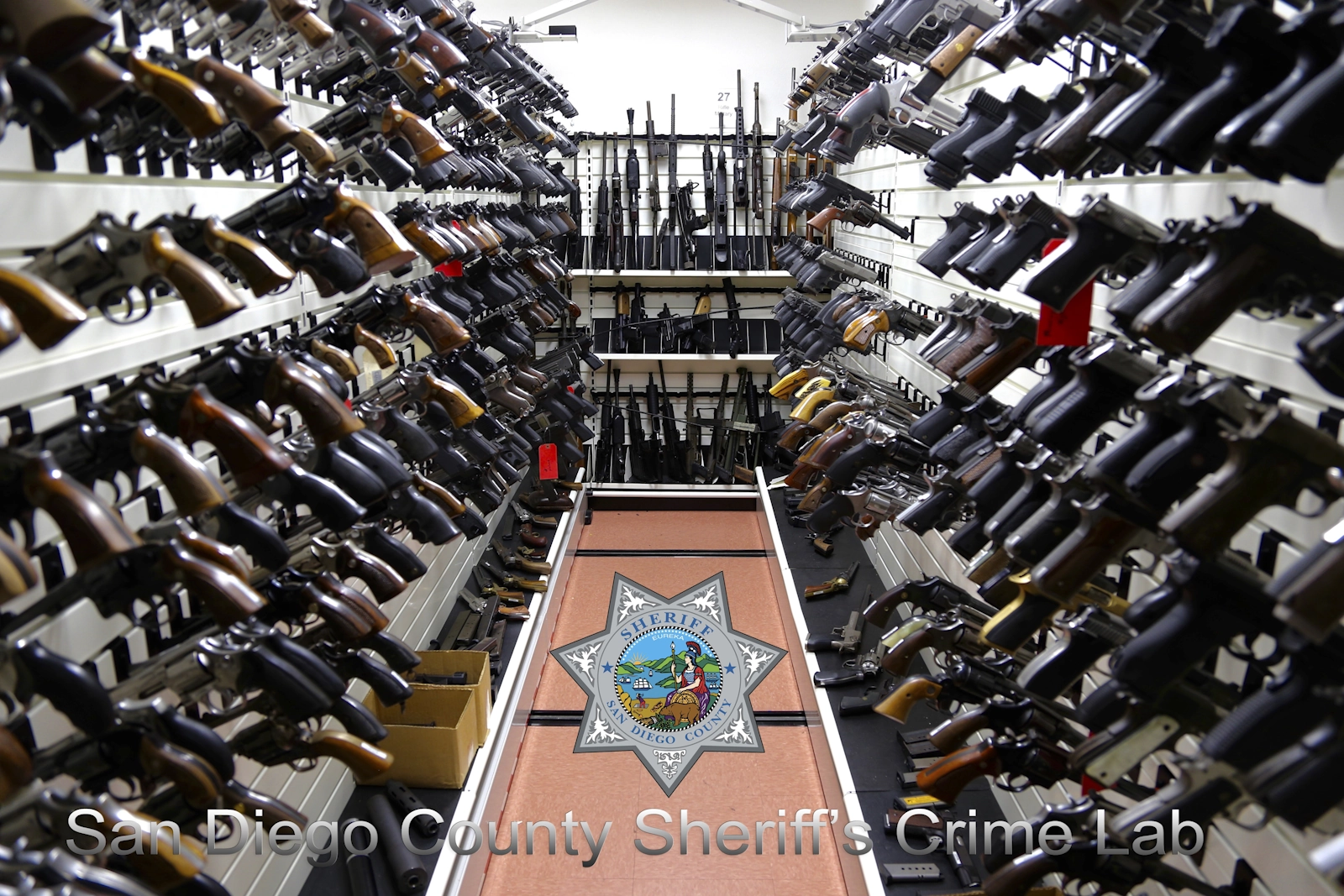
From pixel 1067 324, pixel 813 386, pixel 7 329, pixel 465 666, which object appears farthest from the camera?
pixel 813 386

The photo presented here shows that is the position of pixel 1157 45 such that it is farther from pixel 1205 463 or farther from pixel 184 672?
pixel 184 672

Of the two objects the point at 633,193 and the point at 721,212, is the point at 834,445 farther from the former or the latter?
the point at 633,193

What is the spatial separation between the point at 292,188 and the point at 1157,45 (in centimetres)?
171

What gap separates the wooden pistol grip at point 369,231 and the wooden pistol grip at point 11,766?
3.92 ft

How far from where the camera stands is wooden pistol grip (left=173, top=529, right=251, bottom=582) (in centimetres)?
159

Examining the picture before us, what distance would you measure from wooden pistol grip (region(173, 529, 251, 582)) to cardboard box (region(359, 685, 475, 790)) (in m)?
1.41

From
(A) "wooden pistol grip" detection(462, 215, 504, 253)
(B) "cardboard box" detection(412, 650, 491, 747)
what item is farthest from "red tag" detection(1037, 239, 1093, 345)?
(B) "cardboard box" detection(412, 650, 491, 747)

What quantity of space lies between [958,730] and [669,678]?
224 cm

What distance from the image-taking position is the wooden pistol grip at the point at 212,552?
159cm

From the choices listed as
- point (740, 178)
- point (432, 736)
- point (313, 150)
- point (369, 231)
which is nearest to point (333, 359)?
point (369, 231)

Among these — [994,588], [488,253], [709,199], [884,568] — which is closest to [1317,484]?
[994,588]

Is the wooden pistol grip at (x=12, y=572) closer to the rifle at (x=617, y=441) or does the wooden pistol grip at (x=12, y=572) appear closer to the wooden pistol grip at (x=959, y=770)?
the wooden pistol grip at (x=959, y=770)

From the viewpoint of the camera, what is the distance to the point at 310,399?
1.86 m

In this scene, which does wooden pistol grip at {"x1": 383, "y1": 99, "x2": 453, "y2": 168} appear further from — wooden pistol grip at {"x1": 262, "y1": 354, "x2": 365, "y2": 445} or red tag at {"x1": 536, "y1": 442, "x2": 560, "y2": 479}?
red tag at {"x1": 536, "y1": 442, "x2": 560, "y2": 479}
